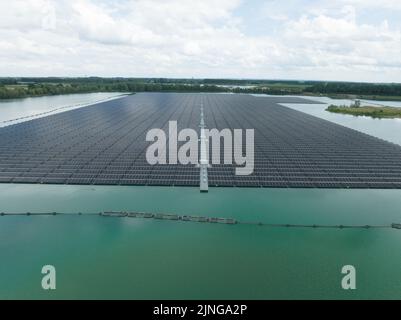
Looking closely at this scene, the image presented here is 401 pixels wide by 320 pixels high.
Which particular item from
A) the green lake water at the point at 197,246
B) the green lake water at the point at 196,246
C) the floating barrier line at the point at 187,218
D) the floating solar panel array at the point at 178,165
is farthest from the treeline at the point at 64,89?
the floating barrier line at the point at 187,218

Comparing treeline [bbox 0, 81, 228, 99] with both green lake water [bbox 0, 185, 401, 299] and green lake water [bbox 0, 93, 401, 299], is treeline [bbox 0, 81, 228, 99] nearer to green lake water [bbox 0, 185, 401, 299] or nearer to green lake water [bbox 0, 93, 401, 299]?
green lake water [bbox 0, 93, 401, 299]

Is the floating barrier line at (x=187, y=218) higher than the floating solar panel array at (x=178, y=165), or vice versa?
Answer: the floating solar panel array at (x=178, y=165)

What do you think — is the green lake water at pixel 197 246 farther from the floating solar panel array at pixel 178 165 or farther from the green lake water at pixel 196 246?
the floating solar panel array at pixel 178 165

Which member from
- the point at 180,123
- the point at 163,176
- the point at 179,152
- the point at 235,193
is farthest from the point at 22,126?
the point at 235,193

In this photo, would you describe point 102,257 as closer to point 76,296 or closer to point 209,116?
point 76,296

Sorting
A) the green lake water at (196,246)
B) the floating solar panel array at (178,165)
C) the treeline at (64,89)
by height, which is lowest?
the green lake water at (196,246)

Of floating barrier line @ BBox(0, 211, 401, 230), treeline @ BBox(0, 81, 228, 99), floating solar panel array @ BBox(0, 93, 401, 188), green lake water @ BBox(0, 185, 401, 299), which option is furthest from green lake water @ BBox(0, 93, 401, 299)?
treeline @ BBox(0, 81, 228, 99)

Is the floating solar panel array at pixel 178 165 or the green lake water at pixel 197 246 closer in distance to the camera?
the green lake water at pixel 197 246
